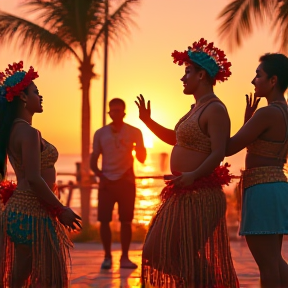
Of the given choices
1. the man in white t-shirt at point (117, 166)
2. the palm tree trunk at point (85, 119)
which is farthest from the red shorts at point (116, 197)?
the palm tree trunk at point (85, 119)

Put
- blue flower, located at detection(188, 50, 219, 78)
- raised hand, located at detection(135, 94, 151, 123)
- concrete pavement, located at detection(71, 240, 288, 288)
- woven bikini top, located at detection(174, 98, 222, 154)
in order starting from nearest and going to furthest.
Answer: woven bikini top, located at detection(174, 98, 222, 154), blue flower, located at detection(188, 50, 219, 78), raised hand, located at detection(135, 94, 151, 123), concrete pavement, located at detection(71, 240, 288, 288)

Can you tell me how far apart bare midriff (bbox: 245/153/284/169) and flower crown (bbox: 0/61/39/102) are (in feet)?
4.73

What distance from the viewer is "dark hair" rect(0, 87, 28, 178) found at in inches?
203

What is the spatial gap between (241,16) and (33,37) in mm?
3627

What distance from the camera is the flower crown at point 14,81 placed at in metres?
5.27

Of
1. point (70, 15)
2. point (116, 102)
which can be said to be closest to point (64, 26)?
point (70, 15)

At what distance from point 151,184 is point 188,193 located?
25.4ft

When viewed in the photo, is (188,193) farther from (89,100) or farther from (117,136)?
(89,100)

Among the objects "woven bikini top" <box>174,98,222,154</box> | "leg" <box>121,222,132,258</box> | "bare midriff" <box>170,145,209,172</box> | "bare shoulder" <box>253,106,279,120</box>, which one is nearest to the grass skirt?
"bare midriff" <box>170,145,209,172</box>

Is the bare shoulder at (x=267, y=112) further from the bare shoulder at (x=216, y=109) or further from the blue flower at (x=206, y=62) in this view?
the blue flower at (x=206, y=62)

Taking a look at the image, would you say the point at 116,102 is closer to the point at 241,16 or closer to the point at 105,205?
the point at 105,205

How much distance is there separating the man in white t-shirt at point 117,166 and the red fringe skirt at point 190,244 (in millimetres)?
3387

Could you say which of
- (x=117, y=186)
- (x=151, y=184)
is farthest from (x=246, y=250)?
(x=151, y=184)

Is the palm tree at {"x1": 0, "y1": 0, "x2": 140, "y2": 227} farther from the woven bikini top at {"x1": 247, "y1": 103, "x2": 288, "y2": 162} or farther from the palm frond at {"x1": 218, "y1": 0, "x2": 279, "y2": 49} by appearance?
the woven bikini top at {"x1": 247, "y1": 103, "x2": 288, "y2": 162}
